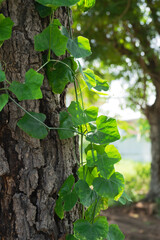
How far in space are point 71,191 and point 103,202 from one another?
0.29 ft

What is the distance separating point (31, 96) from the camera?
2.01 feet

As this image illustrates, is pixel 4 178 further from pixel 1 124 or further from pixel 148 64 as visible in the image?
pixel 148 64

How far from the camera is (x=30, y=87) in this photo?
0.62 metres

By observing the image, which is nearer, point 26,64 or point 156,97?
point 26,64

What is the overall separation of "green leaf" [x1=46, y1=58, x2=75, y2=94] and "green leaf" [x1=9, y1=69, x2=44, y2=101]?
0.13 metres

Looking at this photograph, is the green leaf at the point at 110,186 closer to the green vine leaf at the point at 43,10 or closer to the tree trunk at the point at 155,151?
the green vine leaf at the point at 43,10

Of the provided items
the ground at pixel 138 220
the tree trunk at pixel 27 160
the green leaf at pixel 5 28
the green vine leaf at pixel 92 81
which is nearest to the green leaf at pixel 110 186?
the tree trunk at pixel 27 160

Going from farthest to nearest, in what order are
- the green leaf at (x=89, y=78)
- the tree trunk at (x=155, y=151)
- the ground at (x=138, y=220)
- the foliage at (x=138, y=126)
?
the foliage at (x=138, y=126) → the tree trunk at (x=155, y=151) → the ground at (x=138, y=220) → the green leaf at (x=89, y=78)

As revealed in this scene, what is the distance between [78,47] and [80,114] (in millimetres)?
167

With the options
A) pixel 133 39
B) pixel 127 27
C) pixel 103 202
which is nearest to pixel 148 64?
pixel 133 39

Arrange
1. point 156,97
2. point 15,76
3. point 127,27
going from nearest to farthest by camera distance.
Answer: point 15,76 < point 127,27 < point 156,97

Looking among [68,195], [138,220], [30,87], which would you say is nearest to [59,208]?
[68,195]

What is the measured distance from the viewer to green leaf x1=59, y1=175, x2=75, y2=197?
709 millimetres

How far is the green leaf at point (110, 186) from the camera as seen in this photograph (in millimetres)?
666
